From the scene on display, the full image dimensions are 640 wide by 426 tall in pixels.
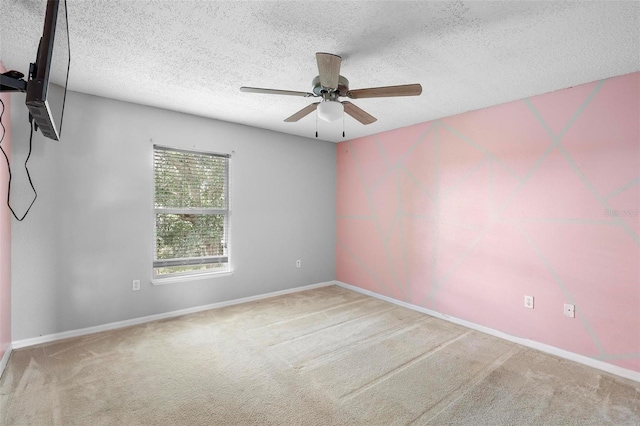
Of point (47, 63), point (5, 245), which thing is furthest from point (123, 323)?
point (47, 63)

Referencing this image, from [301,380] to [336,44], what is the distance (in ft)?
8.09

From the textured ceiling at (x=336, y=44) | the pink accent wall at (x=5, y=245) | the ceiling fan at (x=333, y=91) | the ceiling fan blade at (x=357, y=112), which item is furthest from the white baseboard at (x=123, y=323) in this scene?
the ceiling fan blade at (x=357, y=112)

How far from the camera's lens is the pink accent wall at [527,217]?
2.44 m

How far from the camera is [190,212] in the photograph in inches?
146

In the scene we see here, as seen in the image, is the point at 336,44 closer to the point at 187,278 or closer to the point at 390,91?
the point at 390,91

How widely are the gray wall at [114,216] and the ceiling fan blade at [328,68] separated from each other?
2.30 metres

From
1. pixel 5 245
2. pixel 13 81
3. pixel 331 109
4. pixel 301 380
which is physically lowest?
pixel 301 380

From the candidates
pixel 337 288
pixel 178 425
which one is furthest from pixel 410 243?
pixel 178 425

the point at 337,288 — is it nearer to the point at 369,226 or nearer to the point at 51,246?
the point at 369,226

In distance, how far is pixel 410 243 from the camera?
158 inches

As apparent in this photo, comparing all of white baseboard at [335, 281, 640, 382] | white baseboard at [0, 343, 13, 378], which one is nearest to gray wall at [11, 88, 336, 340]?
white baseboard at [0, 343, 13, 378]

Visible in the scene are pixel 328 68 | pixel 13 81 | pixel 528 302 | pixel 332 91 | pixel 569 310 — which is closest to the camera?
pixel 13 81

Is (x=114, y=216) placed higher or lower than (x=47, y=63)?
lower

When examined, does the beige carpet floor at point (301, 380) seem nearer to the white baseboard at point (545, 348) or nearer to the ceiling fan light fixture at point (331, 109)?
the white baseboard at point (545, 348)
